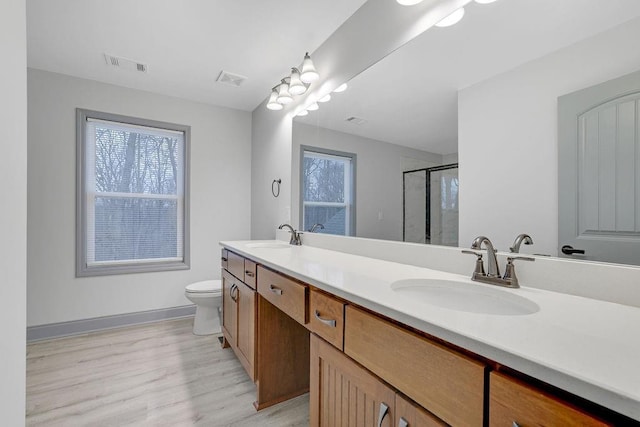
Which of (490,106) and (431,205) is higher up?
(490,106)

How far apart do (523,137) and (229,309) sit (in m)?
2.01

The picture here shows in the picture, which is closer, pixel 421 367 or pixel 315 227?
pixel 421 367

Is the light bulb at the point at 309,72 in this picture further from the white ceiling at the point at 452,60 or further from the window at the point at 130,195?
the window at the point at 130,195

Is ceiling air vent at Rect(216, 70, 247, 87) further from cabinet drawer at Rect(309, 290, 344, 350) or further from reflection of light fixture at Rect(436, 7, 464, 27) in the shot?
cabinet drawer at Rect(309, 290, 344, 350)

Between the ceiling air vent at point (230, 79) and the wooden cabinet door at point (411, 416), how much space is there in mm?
2669

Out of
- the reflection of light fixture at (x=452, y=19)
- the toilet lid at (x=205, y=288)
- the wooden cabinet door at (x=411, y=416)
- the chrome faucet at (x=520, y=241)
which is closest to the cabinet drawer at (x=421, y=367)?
the wooden cabinet door at (x=411, y=416)

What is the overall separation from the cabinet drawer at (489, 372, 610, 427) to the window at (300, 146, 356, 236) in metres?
1.36

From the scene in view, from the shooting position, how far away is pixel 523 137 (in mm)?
985

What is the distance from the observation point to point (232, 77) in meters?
2.60

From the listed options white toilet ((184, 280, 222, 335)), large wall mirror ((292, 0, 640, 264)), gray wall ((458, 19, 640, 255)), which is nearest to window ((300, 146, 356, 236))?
large wall mirror ((292, 0, 640, 264))

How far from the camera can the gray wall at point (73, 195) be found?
245 cm

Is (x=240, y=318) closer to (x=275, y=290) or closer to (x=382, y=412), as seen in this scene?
(x=275, y=290)

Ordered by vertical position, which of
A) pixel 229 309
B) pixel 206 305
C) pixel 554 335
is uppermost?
pixel 554 335

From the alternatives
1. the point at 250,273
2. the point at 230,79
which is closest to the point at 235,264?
the point at 250,273
